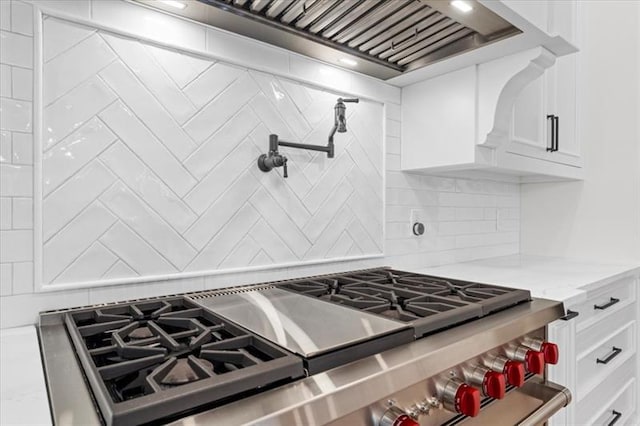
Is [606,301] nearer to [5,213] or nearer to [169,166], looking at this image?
[169,166]

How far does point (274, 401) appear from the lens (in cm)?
53

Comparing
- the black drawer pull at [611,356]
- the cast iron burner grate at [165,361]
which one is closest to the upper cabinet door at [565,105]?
the black drawer pull at [611,356]

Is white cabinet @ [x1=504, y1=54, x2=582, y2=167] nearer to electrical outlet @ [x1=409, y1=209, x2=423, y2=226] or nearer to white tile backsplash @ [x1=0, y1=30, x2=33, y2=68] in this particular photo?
electrical outlet @ [x1=409, y1=209, x2=423, y2=226]

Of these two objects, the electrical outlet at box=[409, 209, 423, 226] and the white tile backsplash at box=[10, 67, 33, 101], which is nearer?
the white tile backsplash at box=[10, 67, 33, 101]

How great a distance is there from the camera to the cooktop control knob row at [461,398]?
0.70 meters

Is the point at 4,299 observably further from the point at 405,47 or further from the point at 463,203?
the point at 463,203

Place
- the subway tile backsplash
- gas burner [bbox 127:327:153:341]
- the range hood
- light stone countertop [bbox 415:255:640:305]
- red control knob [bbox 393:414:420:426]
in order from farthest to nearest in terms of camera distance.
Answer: light stone countertop [bbox 415:255:640:305] → the range hood → the subway tile backsplash → gas burner [bbox 127:327:153:341] → red control knob [bbox 393:414:420:426]

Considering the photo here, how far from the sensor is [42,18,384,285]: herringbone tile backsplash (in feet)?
3.02

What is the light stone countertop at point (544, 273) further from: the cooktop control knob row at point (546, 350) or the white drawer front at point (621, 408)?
the white drawer front at point (621, 408)

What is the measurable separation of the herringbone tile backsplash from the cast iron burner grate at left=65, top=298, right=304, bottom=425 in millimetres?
197

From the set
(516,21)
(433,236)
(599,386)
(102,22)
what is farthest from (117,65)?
(599,386)

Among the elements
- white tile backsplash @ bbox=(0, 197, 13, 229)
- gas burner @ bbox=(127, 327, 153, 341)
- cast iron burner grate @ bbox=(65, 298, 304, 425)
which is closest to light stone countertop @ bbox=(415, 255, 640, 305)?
cast iron burner grate @ bbox=(65, 298, 304, 425)

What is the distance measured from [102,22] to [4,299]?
27.0 inches

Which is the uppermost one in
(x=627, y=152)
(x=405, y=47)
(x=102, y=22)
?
(x=405, y=47)
